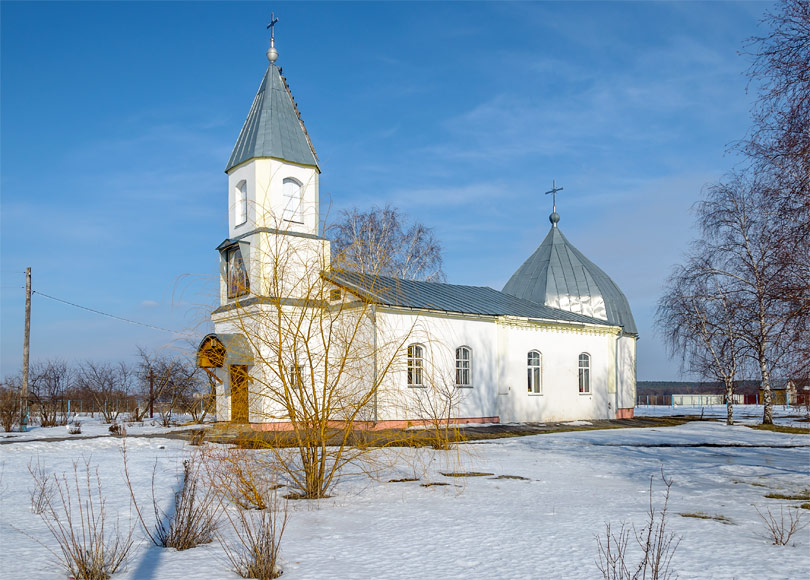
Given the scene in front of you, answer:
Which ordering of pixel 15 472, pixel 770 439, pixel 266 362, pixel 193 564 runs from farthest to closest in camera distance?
pixel 770 439 → pixel 15 472 → pixel 266 362 → pixel 193 564

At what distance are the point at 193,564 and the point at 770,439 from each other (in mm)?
17805

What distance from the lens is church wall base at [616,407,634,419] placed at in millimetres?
29044

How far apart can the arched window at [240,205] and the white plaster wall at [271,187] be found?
9 centimetres

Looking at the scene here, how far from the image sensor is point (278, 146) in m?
22.0

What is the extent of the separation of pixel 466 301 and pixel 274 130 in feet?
30.1

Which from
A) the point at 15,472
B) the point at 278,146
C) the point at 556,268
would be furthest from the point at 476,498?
the point at 556,268

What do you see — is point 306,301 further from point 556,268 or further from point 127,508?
point 556,268

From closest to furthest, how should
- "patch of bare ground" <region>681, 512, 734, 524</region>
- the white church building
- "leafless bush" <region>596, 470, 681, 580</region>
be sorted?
1. "leafless bush" <region>596, 470, 681, 580</region>
2. "patch of bare ground" <region>681, 512, 734, 524</region>
3. the white church building

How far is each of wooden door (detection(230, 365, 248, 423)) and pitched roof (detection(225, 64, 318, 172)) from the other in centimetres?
1419

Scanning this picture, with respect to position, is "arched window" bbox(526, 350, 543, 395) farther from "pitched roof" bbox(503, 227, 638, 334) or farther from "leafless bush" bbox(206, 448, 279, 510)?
"leafless bush" bbox(206, 448, 279, 510)

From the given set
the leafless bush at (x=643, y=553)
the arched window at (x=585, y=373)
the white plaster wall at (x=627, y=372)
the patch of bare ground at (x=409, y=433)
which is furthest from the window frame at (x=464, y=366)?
the leafless bush at (x=643, y=553)

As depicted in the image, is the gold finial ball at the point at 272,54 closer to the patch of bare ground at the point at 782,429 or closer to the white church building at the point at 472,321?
the white church building at the point at 472,321

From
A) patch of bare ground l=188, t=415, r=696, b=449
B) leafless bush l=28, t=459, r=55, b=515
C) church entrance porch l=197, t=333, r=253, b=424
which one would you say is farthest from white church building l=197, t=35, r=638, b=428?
church entrance porch l=197, t=333, r=253, b=424

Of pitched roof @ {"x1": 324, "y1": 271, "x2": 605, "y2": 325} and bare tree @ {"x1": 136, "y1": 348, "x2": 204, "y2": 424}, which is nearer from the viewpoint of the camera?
bare tree @ {"x1": 136, "y1": 348, "x2": 204, "y2": 424}
